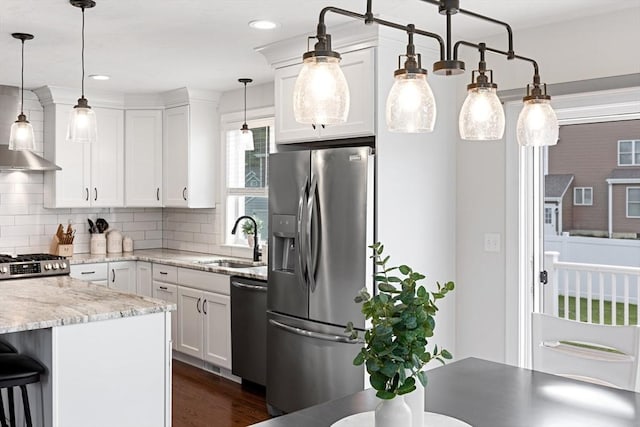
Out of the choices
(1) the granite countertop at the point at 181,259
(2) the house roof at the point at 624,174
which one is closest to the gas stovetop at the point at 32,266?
(1) the granite countertop at the point at 181,259

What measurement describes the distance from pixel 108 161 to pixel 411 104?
189 inches

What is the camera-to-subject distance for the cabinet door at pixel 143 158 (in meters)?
5.83

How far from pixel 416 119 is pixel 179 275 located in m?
4.02

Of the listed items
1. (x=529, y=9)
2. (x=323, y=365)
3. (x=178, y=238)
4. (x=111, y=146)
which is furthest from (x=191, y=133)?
(x=529, y=9)

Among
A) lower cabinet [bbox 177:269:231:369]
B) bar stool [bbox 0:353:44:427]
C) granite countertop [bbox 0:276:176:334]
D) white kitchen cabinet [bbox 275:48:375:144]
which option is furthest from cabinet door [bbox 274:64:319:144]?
bar stool [bbox 0:353:44:427]

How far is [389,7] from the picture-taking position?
A: 3092mm

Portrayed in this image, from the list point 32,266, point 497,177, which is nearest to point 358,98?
point 497,177

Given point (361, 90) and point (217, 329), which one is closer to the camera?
point (361, 90)

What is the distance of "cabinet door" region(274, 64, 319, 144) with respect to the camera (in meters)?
3.88

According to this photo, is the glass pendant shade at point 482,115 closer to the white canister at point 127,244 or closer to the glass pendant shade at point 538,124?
the glass pendant shade at point 538,124

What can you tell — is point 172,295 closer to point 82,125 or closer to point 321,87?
point 82,125

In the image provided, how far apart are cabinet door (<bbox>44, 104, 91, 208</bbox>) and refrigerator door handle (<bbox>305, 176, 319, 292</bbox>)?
9.29 feet

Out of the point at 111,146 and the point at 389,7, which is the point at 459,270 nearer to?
the point at 389,7

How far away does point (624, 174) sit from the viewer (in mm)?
3332
